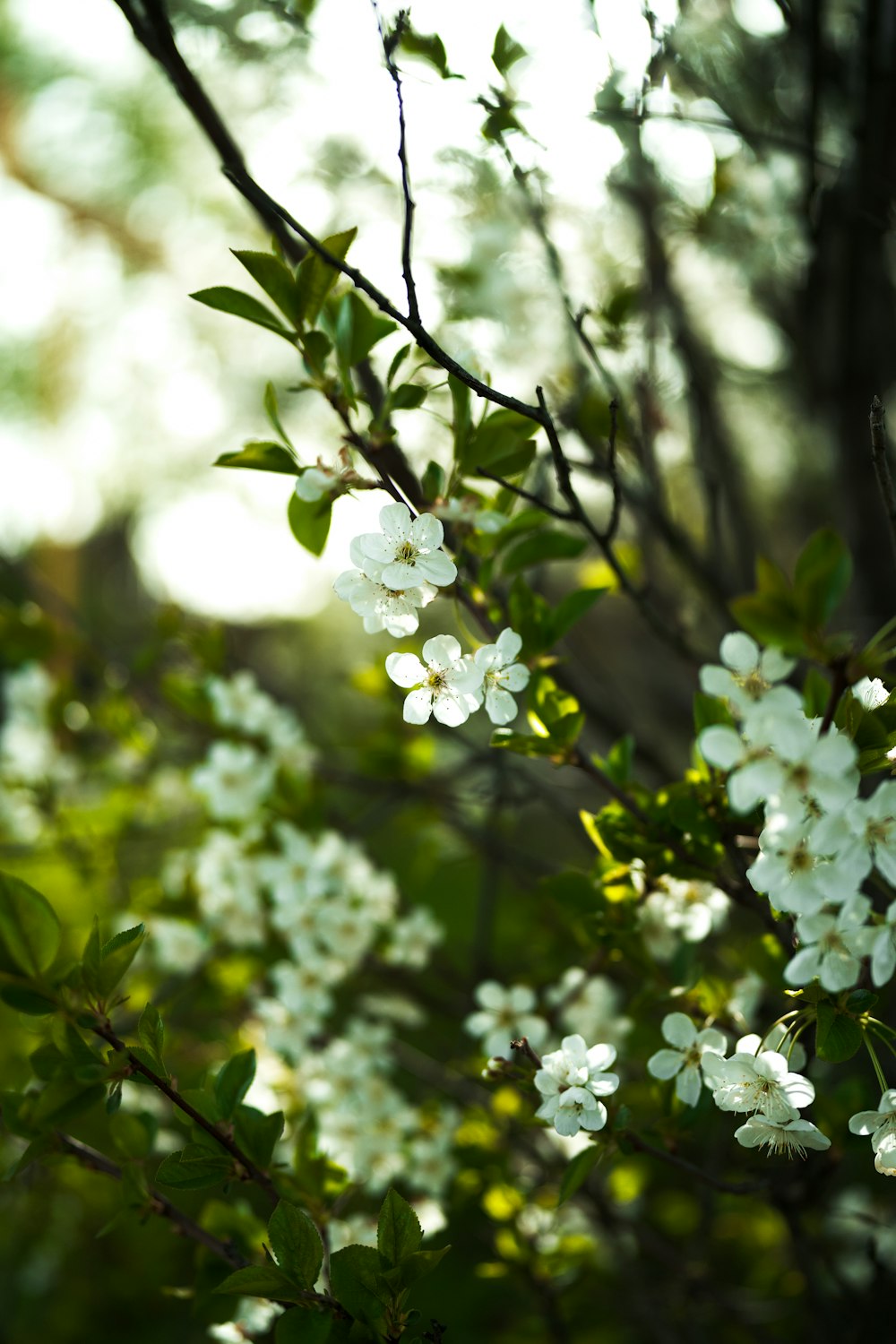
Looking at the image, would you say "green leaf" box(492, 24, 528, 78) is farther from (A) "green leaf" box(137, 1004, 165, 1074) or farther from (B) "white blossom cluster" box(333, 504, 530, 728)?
(A) "green leaf" box(137, 1004, 165, 1074)

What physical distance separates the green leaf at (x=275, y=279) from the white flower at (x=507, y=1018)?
81cm

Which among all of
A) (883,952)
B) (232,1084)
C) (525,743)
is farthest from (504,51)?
(232,1084)

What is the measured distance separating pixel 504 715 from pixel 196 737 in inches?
56.3

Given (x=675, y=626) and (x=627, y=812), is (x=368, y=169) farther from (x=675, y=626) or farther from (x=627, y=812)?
(x=627, y=812)

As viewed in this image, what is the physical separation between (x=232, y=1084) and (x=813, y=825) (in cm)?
60

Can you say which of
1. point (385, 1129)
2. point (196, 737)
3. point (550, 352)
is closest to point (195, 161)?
point (550, 352)

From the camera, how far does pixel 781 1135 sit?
0.90 m

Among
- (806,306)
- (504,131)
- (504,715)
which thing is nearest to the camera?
(504,715)

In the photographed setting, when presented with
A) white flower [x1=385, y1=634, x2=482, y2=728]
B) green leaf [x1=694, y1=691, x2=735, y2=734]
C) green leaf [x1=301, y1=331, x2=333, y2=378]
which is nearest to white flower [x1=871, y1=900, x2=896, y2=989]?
green leaf [x1=694, y1=691, x2=735, y2=734]

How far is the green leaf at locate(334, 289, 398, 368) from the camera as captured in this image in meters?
0.94

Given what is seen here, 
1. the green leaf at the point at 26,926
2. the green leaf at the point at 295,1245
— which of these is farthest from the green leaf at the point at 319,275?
the green leaf at the point at 295,1245

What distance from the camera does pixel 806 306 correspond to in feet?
6.72

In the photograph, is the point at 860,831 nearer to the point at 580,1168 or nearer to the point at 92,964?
the point at 580,1168

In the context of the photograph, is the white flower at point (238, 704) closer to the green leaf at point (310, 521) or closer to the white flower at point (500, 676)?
the green leaf at point (310, 521)
